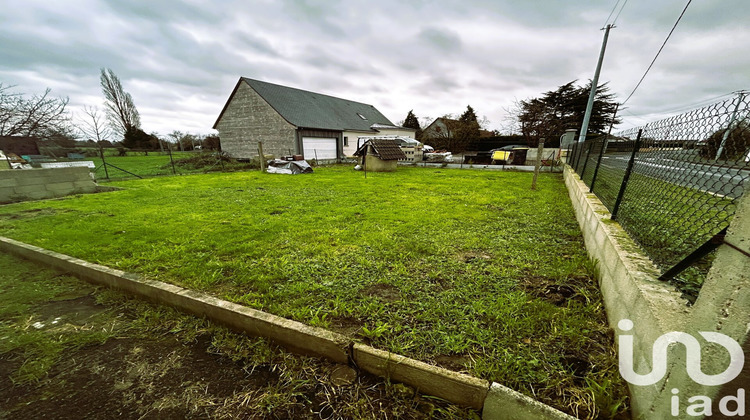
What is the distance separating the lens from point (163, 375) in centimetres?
171

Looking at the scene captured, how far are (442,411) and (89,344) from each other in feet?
8.54

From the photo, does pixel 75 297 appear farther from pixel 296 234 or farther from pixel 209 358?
pixel 296 234

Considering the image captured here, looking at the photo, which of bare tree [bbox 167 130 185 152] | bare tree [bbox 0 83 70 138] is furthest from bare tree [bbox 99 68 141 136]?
bare tree [bbox 0 83 70 138]

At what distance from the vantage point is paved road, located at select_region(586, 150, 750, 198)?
4.91ft

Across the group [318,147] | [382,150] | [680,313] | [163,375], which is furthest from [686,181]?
[318,147]

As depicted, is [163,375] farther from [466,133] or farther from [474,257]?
[466,133]

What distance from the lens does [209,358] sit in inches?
72.5

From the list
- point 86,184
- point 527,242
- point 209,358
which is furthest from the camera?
point 86,184

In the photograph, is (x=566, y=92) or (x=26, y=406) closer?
(x=26, y=406)

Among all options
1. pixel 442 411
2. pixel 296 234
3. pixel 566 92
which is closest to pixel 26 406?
pixel 442 411

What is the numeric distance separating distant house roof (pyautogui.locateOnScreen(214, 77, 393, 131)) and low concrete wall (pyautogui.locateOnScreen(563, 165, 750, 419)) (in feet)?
61.8

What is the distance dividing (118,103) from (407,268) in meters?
42.0

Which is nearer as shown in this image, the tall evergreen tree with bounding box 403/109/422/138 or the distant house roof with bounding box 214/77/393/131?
the distant house roof with bounding box 214/77/393/131

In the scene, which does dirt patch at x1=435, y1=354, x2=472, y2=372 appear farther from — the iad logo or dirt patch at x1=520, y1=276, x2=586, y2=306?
dirt patch at x1=520, y1=276, x2=586, y2=306
